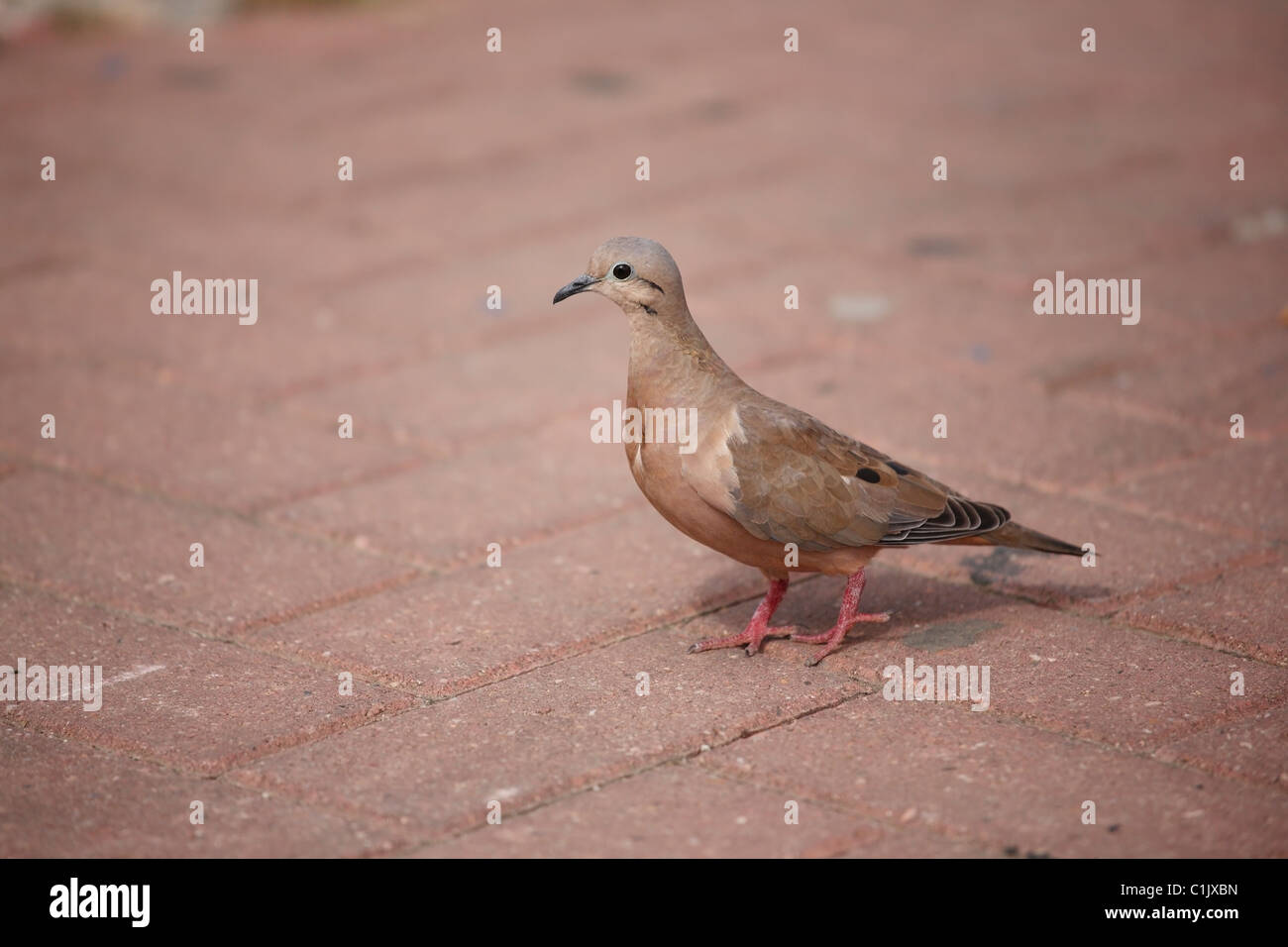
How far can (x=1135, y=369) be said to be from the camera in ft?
21.4

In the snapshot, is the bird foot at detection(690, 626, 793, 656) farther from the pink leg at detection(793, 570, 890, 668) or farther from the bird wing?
the bird wing

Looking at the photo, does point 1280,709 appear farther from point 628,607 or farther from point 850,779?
point 628,607

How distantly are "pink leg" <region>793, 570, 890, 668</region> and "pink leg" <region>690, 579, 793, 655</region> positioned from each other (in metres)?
0.09

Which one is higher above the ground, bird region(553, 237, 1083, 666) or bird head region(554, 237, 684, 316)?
bird head region(554, 237, 684, 316)

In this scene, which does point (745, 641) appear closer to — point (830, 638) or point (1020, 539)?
point (830, 638)

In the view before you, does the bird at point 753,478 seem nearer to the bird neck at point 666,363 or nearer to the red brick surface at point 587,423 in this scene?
the bird neck at point 666,363

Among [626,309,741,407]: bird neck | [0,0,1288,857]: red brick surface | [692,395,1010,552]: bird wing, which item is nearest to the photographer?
[0,0,1288,857]: red brick surface

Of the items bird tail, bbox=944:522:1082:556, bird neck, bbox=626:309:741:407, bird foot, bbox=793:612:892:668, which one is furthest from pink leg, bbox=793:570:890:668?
bird neck, bbox=626:309:741:407

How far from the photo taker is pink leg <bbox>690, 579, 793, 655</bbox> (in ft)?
14.8

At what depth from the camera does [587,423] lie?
6.32 m

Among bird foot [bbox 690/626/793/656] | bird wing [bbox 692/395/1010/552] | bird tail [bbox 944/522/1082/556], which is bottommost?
bird foot [bbox 690/626/793/656]

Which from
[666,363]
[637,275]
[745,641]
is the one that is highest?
[637,275]

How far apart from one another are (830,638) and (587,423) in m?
2.09

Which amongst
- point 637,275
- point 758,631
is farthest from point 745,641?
point 637,275
